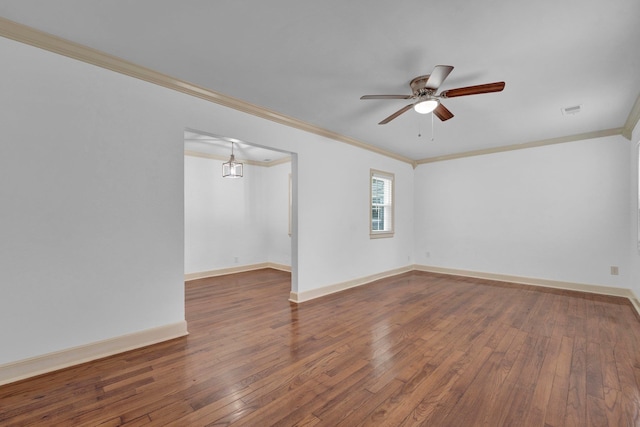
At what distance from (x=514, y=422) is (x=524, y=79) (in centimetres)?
298

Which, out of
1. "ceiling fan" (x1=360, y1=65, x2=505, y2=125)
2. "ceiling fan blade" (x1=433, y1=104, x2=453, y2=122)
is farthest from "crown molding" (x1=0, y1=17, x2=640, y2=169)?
"ceiling fan blade" (x1=433, y1=104, x2=453, y2=122)

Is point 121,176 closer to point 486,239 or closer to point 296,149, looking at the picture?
point 296,149

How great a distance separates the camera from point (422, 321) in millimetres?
3371

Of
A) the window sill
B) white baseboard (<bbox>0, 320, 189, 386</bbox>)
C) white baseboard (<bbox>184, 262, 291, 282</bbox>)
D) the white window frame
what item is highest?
the white window frame

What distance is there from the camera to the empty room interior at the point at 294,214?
192cm

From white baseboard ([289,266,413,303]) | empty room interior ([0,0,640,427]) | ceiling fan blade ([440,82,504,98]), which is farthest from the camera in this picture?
white baseboard ([289,266,413,303])

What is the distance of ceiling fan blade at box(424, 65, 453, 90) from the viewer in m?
2.23

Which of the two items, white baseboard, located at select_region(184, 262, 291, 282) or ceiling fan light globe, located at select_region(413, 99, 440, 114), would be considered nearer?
ceiling fan light globe, located at select_region(413, 99, 440, 114)

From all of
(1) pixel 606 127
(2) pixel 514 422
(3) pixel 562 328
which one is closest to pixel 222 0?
(2) pixel 514 422

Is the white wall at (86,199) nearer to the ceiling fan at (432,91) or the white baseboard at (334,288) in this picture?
the white baseboard at (334,288)

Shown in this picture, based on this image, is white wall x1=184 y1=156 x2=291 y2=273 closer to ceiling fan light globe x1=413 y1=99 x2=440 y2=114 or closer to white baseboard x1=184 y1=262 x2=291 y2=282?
white baseboard x1=184 y1=262 x2=291 y2=282

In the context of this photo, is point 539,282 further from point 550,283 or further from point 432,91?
point 432,91

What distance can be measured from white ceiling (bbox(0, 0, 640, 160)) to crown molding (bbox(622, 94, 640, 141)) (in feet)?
0.33

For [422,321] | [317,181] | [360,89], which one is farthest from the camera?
[317,181]
